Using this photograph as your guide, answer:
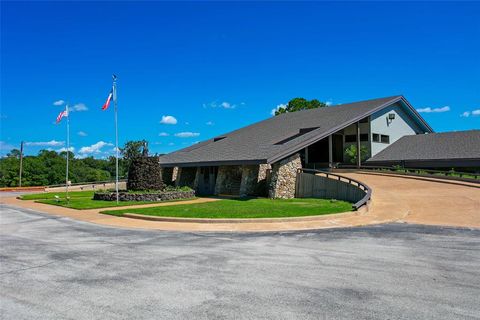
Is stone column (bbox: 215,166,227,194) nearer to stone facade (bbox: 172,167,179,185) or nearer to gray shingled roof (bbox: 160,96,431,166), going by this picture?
gray shingled roof (bbox: 160,96,431,166)

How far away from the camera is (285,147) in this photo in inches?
966

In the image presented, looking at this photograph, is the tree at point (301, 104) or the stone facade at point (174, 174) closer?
the stone facade at point (174, 174)

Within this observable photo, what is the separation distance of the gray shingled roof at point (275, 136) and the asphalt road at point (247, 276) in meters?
12.7

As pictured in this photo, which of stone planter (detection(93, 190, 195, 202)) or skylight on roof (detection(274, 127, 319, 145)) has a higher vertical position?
skylight on roof (detection(274, 127, 319, 145))

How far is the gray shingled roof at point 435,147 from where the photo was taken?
2959cm

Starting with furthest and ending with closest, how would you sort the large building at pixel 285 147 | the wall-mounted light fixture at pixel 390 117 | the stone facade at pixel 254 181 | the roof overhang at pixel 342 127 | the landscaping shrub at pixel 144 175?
the wall-mounted light fixture at pixel 390 117, the landscaping shrub at pixel 144 175, the stone facade at pixel 254 181, the large building at pixel 285 147, the roof overhang at pixel 342 127

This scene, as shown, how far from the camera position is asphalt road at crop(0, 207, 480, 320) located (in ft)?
18.6

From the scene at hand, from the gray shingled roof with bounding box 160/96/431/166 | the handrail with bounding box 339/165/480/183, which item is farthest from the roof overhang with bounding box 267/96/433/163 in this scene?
the handrail with bounding box 339/165/480/183

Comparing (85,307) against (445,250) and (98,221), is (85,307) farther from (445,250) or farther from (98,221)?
(98,221)

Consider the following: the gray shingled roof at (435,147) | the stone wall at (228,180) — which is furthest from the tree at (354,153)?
the stone wall at (228,180)

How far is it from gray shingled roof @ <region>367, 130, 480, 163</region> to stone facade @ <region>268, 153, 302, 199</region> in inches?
476

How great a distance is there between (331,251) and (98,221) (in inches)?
434

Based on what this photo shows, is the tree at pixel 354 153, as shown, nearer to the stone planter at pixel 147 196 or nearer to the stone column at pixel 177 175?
the stone column at pixel 177 175

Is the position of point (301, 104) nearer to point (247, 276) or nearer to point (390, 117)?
point (390, 117)
